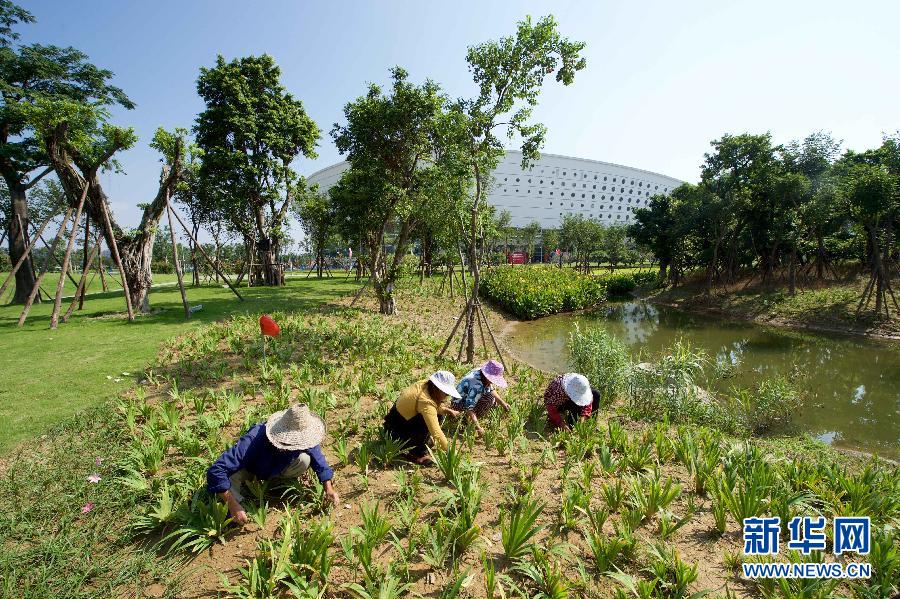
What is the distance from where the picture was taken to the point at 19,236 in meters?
13.7

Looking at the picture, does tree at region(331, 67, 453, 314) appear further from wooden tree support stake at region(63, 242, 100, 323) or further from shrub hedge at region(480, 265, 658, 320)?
wooden tree support stake at region(63, 242, 100, 323)

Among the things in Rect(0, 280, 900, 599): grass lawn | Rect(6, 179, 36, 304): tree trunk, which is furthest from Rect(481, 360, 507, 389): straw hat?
Rect(6, 179, 36, 304): tree trunk

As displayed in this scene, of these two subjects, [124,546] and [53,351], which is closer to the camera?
[124,546]

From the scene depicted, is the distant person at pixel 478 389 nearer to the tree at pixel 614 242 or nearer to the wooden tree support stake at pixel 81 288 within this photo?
the wooden tree support stake at pixel 81 288

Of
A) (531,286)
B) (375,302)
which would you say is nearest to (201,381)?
(375,302)

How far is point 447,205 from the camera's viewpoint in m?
9.77

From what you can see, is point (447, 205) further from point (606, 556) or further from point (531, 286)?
point (531, 286)

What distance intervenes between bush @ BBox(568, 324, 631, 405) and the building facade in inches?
2699

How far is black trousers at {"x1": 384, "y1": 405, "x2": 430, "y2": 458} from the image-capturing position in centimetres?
447

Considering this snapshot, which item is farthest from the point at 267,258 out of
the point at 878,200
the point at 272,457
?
the point at 878,200

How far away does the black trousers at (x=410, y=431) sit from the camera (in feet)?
14.7

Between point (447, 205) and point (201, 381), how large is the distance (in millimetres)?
6489

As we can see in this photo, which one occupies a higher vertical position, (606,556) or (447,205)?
(447,205)

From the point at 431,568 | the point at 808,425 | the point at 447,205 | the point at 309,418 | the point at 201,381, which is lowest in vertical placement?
the point at 808,425
